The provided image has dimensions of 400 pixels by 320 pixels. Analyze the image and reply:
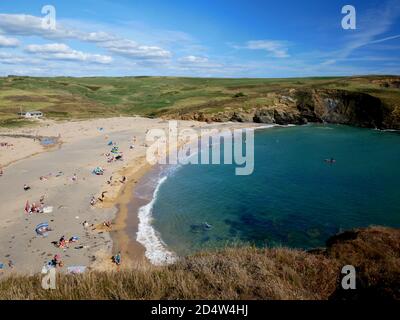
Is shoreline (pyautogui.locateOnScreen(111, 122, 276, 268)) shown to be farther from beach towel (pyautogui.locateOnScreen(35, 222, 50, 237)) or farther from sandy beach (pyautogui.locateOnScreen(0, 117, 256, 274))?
beach towel (pyautogui.locateOnScreen(35, 222, 50, 237))

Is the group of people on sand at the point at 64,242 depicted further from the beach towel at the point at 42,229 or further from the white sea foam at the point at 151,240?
the white sea foam at the point at 151,240

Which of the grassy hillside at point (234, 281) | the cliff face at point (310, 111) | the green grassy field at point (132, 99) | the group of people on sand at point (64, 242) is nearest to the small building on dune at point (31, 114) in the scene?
the green grassy field at point (132, 99)

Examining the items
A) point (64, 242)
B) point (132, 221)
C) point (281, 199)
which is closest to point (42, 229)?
point (64, 242)

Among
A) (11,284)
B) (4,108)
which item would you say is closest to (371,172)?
(11,284)

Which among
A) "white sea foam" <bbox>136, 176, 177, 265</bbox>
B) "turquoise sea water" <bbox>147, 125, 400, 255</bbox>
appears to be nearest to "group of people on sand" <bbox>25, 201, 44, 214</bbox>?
"white sea foam" <bbox>136, 176, 177, 265</bbox>

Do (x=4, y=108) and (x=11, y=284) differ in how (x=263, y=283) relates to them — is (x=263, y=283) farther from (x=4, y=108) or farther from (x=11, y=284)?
(x=4, y=108)

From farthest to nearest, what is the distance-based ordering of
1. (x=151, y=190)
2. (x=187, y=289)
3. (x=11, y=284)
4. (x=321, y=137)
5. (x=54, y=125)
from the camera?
(x=54, y=125)
(x=321, y=137)
(x=151, y=190)
(x=11, y=284)
(x=187, y=289)

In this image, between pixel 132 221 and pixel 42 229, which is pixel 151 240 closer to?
pixel 132 221
